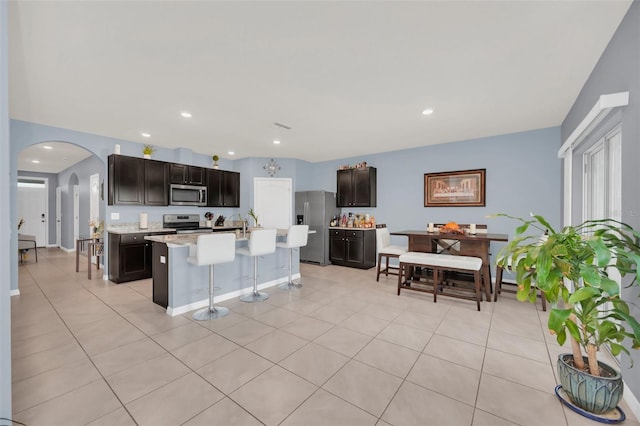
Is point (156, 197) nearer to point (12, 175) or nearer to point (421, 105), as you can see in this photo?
point (12, 175)

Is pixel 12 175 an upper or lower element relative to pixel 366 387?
upper

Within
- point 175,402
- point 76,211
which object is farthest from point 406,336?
point 76,211

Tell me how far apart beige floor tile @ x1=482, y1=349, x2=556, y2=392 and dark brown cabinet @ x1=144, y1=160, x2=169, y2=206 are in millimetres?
5648

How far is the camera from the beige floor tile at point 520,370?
1.97 meters

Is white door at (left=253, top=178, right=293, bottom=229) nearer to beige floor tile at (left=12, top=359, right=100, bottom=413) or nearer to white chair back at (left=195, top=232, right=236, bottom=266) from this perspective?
white chair back at (left=195, top=232, right=236, bottom=266)

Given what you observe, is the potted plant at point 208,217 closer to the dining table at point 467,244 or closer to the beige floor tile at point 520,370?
the dining table at point 467,244

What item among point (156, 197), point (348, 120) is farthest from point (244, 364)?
point (156, 197)

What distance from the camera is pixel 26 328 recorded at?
281 centimetres

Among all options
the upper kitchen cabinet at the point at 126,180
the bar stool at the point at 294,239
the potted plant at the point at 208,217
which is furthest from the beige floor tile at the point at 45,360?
the potted plant at the point at 208,217

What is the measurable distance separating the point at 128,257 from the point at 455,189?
6055 mm

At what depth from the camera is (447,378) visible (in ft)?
6.59

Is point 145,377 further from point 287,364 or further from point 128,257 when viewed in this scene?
point 128,257

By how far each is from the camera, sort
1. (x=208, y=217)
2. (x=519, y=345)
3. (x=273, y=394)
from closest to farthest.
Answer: (x=273, y=394) < (x=519, y=345) < (x=208, y=217)

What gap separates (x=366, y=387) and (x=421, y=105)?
3117 mm
